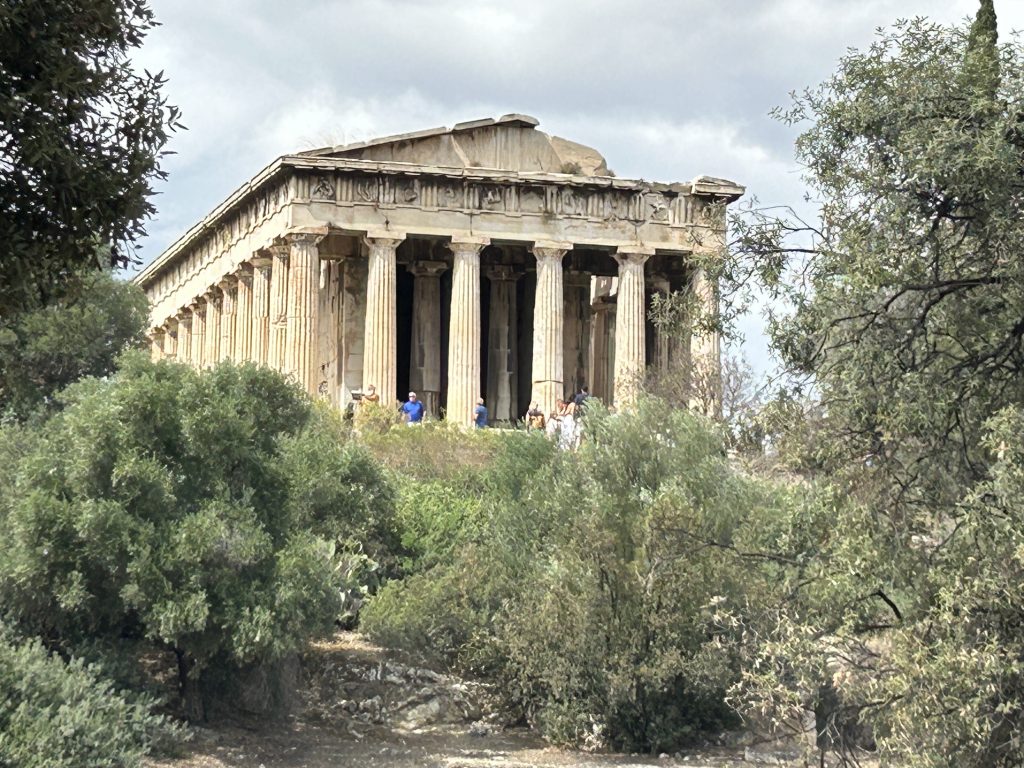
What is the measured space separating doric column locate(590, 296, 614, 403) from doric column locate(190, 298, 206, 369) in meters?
9.97

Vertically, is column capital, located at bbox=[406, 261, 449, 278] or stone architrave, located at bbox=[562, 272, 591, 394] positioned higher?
column capital, located at bbox=[406, 261, 449, 278]

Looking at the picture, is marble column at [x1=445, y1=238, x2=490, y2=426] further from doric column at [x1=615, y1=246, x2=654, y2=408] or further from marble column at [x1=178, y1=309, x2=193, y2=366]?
marble column at [x1=178, y1=309, x2=193, y2=366]

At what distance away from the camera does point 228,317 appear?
41000 millimetres

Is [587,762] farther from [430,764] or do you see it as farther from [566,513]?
[566,513]

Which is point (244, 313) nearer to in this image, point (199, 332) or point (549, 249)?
point (199, 332)

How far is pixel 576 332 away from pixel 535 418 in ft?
32.2

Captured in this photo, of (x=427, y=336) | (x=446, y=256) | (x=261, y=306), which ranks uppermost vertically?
(x=446, y=256)

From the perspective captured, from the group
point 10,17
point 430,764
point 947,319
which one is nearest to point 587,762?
point 430,764

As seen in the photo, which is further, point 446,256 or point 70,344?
point 446,256

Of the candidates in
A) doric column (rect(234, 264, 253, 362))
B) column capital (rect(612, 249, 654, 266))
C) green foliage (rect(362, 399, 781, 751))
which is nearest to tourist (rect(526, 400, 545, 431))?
column capital (rect(612, 249, 654, 266))

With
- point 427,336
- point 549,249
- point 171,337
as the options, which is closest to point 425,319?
point 427,336

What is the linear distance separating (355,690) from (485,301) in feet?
61.9

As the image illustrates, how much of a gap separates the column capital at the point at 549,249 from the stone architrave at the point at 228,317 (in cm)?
837

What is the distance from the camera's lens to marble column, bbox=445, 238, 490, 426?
34.9 m
